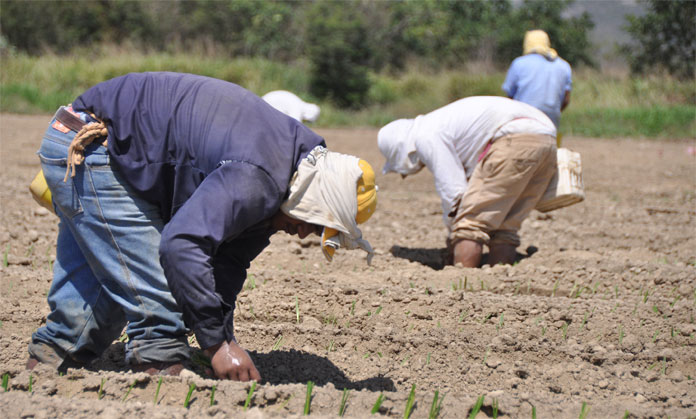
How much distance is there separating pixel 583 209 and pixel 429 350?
4.38m

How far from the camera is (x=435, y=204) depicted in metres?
7.68

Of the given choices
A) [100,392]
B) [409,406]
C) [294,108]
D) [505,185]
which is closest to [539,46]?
[505,185]

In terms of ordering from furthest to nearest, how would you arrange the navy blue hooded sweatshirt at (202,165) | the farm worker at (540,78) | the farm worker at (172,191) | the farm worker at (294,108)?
1. the farm worker at (540,78)
2. the farm worker at (294,108)
3. the farm worker at (172,191)
4. the navy blue hooded sweatshirt at (202,165)

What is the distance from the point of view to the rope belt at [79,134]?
8.53 ft

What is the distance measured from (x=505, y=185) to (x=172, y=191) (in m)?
2.77

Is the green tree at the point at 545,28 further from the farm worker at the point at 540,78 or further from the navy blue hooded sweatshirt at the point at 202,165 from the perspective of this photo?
the navy blue hooded sweatshirt at the point at 202,165

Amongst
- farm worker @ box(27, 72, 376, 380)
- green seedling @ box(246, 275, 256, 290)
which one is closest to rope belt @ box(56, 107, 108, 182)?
farm worker @ box(27, 72, 376, 380)

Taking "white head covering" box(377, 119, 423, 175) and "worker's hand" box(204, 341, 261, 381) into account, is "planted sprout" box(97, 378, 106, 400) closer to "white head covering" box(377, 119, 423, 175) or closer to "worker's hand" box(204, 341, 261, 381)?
"worker's hand" box(204, 341, 261, 381)

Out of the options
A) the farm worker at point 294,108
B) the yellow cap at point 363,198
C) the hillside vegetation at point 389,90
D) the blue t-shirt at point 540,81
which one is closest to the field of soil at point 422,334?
the yellow cap at point 363,198

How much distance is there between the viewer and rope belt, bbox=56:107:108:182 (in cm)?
260

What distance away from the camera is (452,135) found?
4.94 metres

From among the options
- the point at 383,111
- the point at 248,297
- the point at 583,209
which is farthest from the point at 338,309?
the point at 383,111

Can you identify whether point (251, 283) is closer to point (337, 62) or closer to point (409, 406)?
point (409, 406)

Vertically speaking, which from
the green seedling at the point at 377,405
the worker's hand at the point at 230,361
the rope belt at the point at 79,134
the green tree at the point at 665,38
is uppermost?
the rope belt at the point at 79,134
